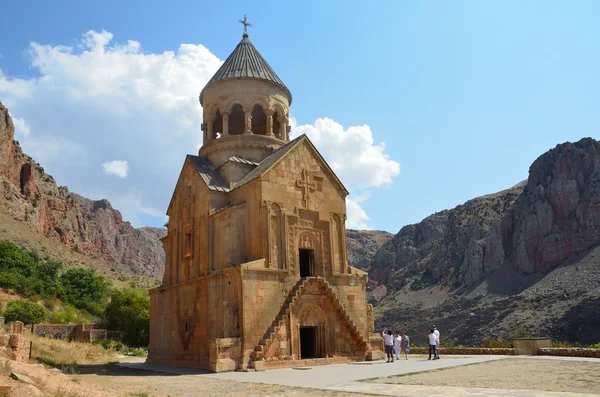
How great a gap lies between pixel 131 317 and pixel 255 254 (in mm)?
24192

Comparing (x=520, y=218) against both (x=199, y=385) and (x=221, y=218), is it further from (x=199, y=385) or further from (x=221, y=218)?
Result: (x=199, y=385)

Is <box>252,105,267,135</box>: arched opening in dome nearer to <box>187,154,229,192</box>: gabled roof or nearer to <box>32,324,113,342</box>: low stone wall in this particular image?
<box>187,154,229,192</box>: gabled roof

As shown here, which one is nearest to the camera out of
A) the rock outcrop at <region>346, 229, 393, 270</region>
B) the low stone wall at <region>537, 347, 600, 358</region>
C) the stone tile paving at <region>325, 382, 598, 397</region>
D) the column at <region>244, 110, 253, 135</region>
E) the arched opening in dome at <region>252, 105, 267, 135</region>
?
the stone tile paving at <region>325, 382, 598, 397</region>

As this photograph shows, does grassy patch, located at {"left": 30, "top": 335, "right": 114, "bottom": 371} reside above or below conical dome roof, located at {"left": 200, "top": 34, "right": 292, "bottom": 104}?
below

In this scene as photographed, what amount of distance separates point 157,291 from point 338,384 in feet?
47.1

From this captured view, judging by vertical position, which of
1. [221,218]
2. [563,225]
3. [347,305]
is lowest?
[347,305]

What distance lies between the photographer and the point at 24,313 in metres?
39.0

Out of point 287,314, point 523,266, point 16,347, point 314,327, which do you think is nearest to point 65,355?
point 287,314

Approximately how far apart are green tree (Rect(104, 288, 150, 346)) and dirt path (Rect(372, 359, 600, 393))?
29.5m

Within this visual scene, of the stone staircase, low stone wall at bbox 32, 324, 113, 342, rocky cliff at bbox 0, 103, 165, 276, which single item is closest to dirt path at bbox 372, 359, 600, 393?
the stone staircase

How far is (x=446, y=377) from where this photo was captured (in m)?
12.8

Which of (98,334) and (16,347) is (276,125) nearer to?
(16,347)

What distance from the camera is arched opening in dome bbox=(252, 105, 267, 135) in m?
26.0

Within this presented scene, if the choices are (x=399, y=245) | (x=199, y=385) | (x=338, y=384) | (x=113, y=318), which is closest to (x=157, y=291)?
(x=199, y=385)
